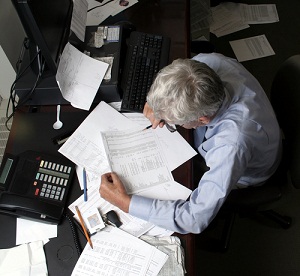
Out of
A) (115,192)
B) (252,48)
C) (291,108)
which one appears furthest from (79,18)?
(252,48)

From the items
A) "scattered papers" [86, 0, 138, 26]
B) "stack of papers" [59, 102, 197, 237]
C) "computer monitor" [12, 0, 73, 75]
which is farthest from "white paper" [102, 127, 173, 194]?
"scattered papers" [86, 0, 138, 26]

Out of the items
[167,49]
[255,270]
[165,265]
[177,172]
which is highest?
[167,49]

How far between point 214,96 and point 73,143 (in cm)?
54

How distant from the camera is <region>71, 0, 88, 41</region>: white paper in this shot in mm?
1383

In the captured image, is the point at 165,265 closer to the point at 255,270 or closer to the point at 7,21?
the point at 255,270

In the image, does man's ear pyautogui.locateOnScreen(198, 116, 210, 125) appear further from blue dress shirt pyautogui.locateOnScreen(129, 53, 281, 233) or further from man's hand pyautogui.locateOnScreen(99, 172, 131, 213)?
man's hand pyautogui.locateOnScreen(99, 172, 131, 213)

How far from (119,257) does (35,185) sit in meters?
0.35

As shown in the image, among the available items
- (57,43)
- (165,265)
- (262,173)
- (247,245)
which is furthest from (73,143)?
(247,245)

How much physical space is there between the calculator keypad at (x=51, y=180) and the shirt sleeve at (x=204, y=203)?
24 cm

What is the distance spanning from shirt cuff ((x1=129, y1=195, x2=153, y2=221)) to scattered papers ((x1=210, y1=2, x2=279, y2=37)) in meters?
1.76

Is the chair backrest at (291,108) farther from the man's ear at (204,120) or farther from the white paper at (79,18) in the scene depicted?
the white paper at (79,18)

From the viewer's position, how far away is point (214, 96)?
39.7 inches

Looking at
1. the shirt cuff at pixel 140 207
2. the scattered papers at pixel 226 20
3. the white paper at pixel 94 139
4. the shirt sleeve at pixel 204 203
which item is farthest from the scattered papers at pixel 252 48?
the shirt cuff at pixel 140 207

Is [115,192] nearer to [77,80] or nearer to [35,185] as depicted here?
[35,185]
